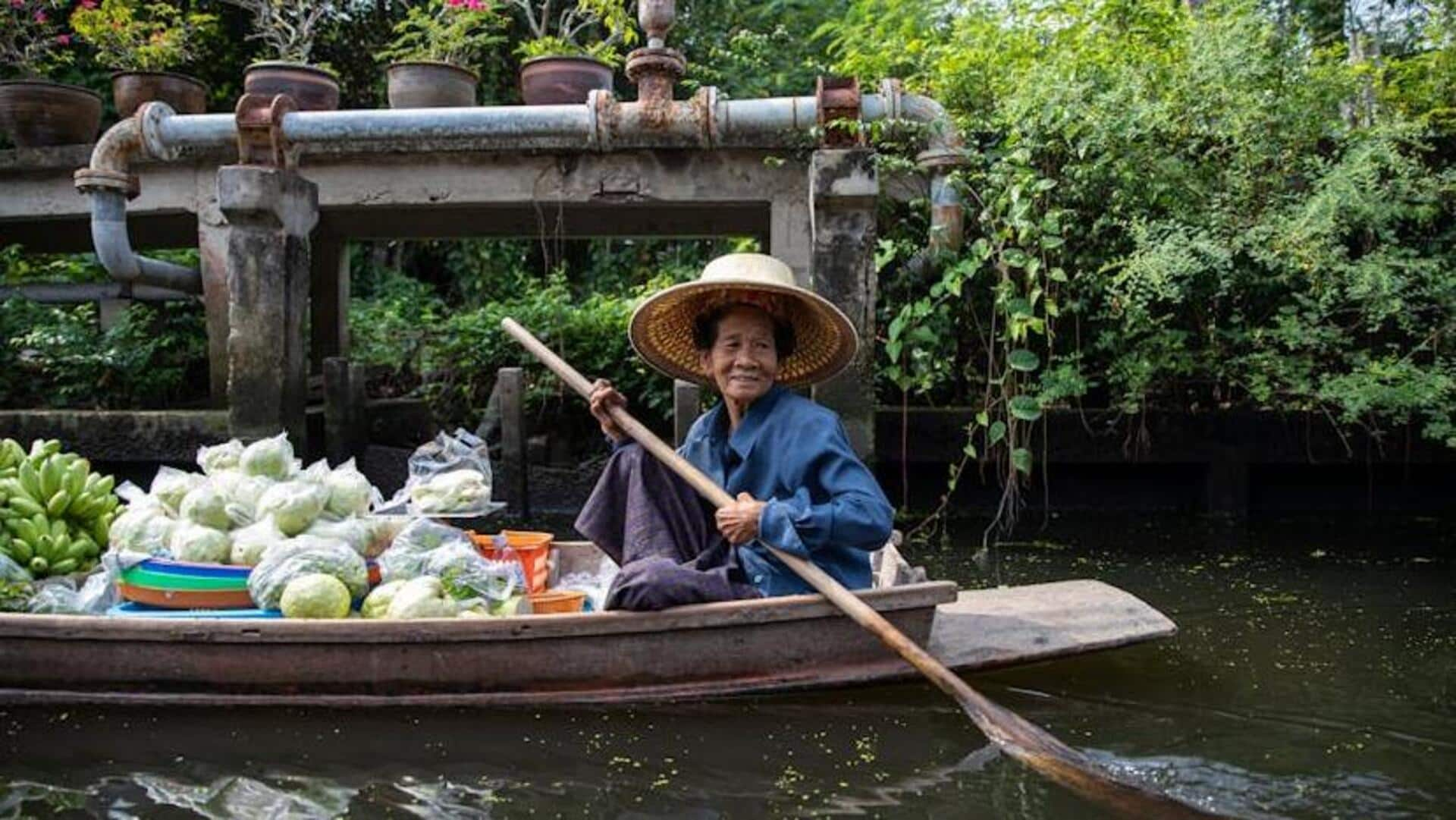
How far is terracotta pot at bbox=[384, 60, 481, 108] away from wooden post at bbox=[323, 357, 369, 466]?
1.76 metres

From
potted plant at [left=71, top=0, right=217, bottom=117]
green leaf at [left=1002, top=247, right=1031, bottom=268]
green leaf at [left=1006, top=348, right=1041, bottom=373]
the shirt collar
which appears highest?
potted plant at [left=71, top=0, right=217, bottom=117]

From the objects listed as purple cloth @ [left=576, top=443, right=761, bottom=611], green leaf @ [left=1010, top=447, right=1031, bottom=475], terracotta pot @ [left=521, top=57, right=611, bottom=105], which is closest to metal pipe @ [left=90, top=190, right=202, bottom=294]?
terracotta pot @ [left=521, top=57, right=611, bottom=105]

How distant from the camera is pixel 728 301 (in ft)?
12.2

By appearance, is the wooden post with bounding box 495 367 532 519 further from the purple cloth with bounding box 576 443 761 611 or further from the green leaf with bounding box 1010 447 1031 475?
the purple cloth with bounding box 576 443 761 611

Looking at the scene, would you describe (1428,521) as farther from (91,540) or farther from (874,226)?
(91,540)

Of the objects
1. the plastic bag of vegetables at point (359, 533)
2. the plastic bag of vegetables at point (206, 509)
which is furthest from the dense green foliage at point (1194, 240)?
the plastic bag of vegetables at point (206, 509)

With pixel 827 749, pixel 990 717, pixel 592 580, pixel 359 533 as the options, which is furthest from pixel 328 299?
pixel 990 717

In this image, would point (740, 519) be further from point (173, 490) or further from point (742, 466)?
point (173, 490)

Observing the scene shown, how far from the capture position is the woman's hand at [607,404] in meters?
3.87

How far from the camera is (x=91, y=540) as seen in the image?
4.14 meters

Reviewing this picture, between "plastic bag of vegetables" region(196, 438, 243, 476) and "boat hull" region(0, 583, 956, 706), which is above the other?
"plastic bag of vegetables" region(196, 438, 243, 476)

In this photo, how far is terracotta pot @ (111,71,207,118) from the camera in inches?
324

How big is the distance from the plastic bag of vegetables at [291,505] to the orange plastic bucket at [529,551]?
1.91 ft

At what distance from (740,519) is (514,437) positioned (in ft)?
15.1
